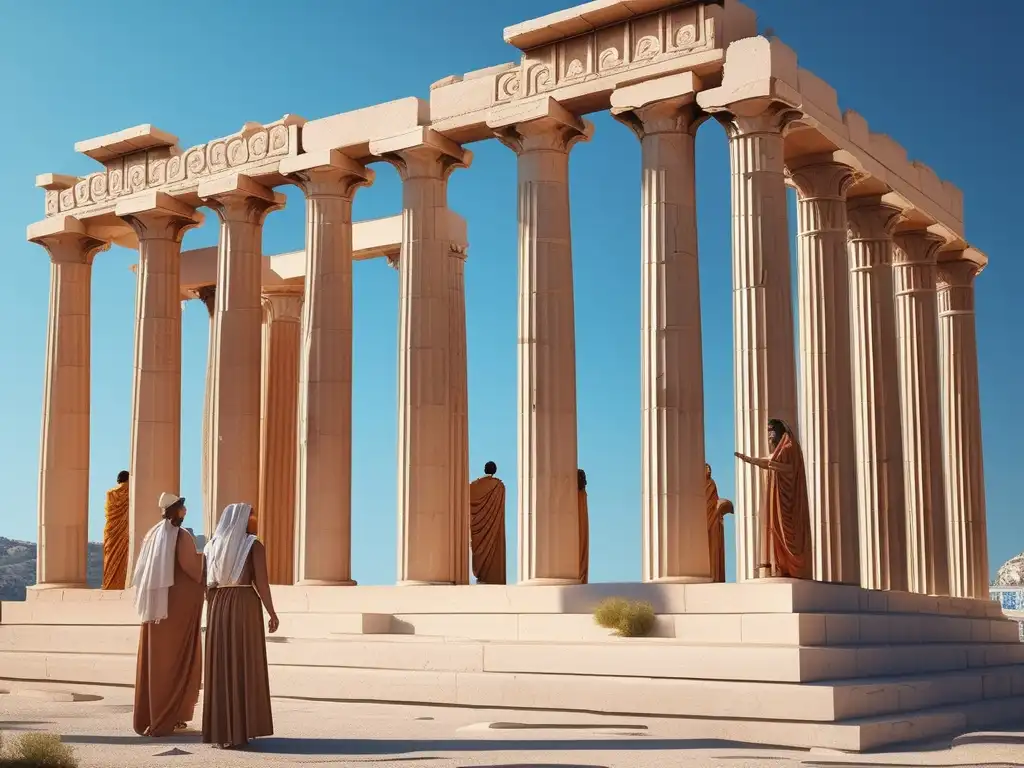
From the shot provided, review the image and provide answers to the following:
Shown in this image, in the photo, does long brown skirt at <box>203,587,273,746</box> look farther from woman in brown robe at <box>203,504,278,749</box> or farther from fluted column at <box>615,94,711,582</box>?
fluted column at <box>615,94,711,582</box>

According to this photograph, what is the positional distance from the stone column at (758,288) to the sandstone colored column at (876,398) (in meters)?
7.97

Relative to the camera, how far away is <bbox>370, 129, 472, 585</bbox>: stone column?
3441cm

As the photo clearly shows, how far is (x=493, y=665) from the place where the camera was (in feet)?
85.4

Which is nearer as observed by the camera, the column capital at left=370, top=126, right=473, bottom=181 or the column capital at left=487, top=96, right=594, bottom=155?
the column capital at left=487, top=96, right=594, bottom=155

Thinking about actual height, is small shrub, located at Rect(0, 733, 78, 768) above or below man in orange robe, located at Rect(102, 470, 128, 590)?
below

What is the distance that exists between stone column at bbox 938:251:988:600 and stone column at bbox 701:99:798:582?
1454 centimetres

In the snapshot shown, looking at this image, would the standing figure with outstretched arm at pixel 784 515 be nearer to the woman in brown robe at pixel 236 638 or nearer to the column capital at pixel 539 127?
the column capital at pixel 539 127

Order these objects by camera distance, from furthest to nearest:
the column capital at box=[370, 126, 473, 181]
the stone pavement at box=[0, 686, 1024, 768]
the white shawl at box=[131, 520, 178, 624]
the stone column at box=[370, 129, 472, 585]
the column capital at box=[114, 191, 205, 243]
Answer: the column capital at box=[114, 191, 205, 243] < the column capital at box=[370, 126, 473, 181] < the stone column at box=[370, 129, 472, 585] < the white shawl at box=[131, 520, 178, 624] < the stone pavement at box=[0, 686, 1024, 768]

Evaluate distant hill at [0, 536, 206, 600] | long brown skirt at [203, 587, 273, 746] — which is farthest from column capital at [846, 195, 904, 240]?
distant hill at [0, 536, 206, 600]

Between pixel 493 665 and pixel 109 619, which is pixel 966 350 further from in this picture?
pixel 109 619

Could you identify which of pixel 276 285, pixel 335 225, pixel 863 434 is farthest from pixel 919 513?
pixel 276 285

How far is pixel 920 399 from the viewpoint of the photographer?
134 feet

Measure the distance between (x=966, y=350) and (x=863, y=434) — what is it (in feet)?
24.7

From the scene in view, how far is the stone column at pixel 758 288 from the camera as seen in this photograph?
97.2ft
